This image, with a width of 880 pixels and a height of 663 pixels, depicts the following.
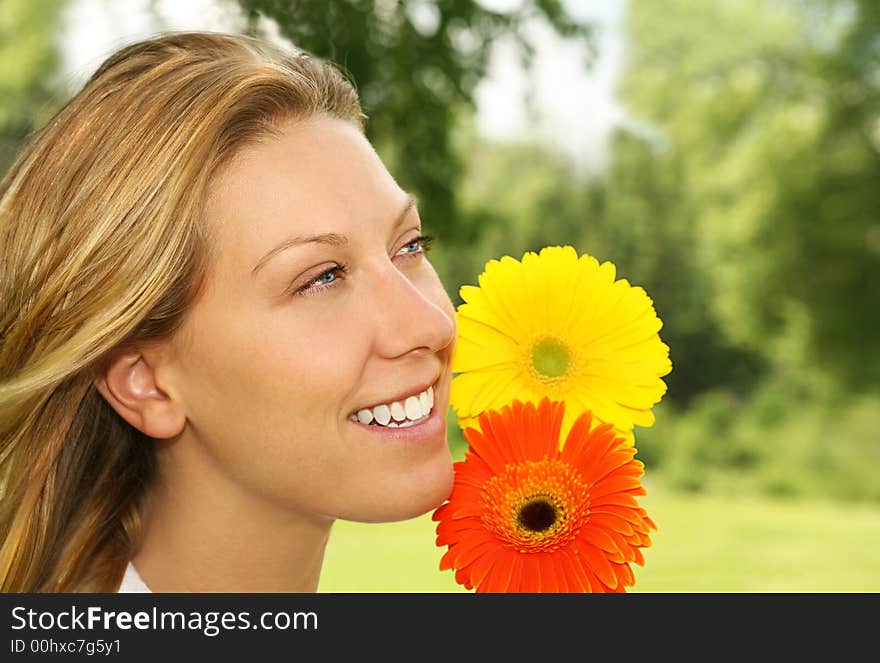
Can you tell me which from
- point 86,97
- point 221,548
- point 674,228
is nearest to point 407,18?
point 86,97

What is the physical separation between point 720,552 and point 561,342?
28.2 feet

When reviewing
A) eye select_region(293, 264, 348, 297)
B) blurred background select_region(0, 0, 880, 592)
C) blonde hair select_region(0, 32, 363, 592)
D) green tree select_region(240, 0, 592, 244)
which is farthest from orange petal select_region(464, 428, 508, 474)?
blurred background select_region(0, 0, 880, 592)

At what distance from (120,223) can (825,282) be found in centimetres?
1261

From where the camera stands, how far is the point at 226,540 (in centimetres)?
138

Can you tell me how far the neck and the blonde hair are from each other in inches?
3.6

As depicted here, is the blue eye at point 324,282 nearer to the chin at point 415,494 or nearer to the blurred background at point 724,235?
the chin at point 415,494

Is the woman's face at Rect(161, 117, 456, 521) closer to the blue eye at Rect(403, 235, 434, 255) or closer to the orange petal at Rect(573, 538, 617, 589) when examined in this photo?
the blue eye at Rect(403, 235, 434, 255)

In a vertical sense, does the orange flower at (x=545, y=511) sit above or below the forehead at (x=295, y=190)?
below

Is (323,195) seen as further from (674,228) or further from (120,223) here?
(674,228)

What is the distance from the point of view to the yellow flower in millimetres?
1129

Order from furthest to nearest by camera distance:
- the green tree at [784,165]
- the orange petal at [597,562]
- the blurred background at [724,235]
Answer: the green tree at [784,165]
the blurred background at [724,235]
the orange petal at [597,562]

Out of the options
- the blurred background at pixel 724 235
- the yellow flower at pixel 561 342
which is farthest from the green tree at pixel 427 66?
the blurred background at pixel 724 235

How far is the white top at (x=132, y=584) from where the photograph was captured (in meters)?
1.42
